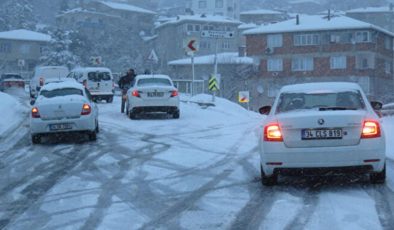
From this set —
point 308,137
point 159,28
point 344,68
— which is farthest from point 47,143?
point 159,28

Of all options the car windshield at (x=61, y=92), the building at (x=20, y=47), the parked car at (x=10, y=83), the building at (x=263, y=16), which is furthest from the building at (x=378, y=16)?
the car windshield at (x=61, y=92)

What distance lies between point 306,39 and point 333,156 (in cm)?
6256

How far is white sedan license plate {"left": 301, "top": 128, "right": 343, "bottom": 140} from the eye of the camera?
830cm

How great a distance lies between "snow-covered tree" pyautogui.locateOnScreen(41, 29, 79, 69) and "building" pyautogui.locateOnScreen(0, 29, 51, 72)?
1406 centimetres

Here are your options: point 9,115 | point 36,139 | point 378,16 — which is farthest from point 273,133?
point 378,16

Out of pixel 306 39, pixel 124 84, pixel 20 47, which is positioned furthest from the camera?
pixel 20 47

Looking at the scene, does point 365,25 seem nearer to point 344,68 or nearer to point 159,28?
point 344,68

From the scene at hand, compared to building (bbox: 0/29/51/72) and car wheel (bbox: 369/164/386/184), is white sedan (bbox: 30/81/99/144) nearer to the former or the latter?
car wheel (bbox: 369/164/386/184)

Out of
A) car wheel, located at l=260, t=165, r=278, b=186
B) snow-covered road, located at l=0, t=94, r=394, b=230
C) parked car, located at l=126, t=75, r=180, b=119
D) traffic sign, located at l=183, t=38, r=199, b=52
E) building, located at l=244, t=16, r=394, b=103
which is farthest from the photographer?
building, located at l=244, t=16, r=394, b=103

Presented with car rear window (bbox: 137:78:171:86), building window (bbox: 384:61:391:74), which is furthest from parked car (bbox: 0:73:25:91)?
building window (bbox: 384:61:391:74)

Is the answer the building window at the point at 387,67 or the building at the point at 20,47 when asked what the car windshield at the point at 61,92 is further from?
the building at the point at 20,47

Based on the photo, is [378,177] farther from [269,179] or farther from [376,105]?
[376,105]

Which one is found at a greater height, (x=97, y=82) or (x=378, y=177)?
(x=97, y=82)

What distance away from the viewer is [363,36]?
6738cm
